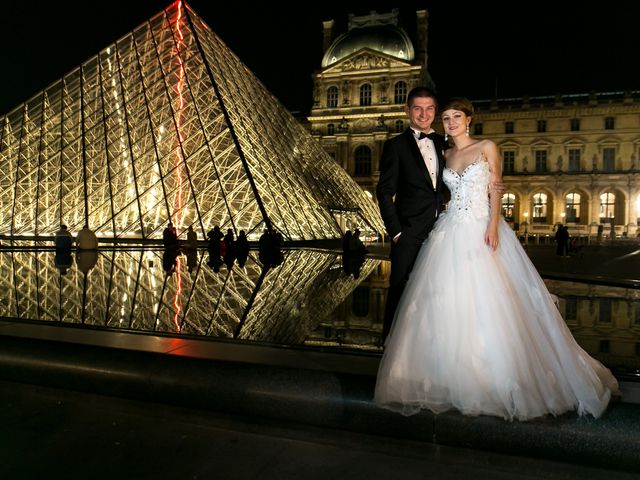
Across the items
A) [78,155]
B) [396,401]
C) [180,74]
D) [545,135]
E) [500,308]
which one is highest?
[545,135]

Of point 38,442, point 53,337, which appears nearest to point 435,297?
point 38,442

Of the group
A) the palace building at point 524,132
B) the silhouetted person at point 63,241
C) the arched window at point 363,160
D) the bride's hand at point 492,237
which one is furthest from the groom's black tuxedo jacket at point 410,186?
the arched window at point 363,160

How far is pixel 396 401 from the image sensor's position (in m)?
2.46

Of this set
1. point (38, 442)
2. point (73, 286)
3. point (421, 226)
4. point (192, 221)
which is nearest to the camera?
point (38, 442)

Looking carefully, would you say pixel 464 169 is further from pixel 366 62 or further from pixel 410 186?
pixel 366 62

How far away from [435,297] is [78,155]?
73.8 ft

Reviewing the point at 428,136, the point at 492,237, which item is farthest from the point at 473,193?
the point at 428,136

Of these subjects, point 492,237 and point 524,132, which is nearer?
point 492,237

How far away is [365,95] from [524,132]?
1483 cm

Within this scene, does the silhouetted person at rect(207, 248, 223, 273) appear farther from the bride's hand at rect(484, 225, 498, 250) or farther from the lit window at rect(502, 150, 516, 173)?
the lit window at rect(502, 150, 516, 173)

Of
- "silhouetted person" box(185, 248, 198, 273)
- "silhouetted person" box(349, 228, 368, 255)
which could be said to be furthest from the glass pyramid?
"silhouetted person" box(349, 228, 368, 255)

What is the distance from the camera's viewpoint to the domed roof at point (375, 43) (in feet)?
157

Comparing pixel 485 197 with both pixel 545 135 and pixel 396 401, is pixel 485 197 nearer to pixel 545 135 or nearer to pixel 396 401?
pixel 396 401

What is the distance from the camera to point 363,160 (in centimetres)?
4900
